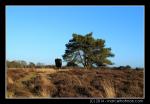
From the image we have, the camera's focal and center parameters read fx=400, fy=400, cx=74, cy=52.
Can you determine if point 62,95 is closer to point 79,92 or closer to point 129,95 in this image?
point 79,92

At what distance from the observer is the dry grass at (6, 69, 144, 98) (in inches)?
387

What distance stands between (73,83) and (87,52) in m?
2.31

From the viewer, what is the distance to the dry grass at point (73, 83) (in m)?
9.82

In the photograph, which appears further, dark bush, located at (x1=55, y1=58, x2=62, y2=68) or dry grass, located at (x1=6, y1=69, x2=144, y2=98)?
dark bush, located at (x1=55, y1=58, x2=62, y2=68)

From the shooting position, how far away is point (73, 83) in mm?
10312

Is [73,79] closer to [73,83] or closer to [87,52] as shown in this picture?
[73,83]

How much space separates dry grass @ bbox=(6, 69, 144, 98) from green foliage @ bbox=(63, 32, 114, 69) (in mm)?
464

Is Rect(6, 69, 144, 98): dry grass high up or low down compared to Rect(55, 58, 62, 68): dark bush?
down

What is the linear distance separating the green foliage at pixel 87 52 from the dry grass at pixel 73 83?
0.46 m

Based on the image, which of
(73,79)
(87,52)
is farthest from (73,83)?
(87,52)

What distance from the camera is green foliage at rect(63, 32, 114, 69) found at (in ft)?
36.6
